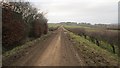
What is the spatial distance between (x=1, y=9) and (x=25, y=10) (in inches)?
928

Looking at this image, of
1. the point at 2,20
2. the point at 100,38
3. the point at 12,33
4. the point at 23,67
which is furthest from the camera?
the point at 100,38

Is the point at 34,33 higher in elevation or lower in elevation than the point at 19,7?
lower

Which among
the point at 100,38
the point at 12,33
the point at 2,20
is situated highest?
the point at 2,20

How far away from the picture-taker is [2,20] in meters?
19.1

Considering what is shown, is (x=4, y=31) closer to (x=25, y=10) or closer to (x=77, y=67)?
(x=77, y=67)

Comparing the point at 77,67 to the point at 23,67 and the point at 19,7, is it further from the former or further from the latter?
the point at 19,7

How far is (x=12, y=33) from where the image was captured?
73.5ft

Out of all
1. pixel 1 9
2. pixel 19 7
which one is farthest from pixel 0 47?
pixel 19 7

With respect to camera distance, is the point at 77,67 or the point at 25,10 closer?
the point at 77,67

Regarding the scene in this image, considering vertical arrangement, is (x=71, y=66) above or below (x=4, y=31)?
below

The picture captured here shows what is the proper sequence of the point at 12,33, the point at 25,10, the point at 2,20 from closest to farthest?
the point at 2,20 < the point at 12,33 < the point at 25,10

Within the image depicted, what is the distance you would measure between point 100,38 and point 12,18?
19755mm

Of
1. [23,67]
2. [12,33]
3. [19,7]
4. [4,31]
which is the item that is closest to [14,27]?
[12,33]

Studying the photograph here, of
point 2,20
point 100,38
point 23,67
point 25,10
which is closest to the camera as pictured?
point 23,67
